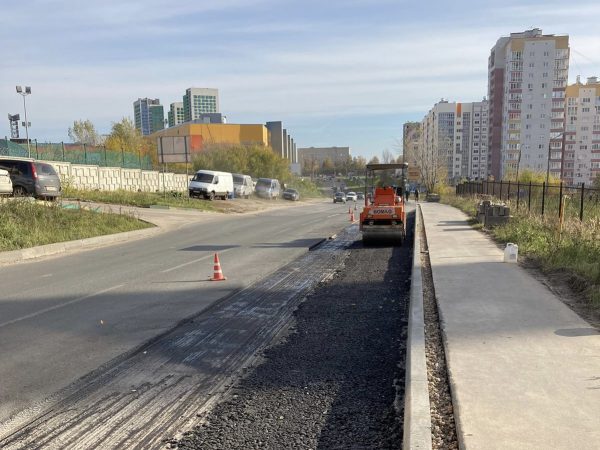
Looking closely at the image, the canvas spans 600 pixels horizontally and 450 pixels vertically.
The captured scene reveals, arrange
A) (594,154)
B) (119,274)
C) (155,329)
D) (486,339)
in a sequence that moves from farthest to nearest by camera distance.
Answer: (594,154) < (119,274) < (155,329) < (486,339)

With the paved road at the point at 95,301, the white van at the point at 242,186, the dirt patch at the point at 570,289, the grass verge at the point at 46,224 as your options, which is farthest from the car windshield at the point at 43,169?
the white van at the point at 242,186

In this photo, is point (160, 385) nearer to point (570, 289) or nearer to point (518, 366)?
point (518, 366)

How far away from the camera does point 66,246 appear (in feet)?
46.1

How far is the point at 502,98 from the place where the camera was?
370 feet

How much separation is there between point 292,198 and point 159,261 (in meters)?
46.5

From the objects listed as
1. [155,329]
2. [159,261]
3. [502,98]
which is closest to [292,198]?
[159,261]

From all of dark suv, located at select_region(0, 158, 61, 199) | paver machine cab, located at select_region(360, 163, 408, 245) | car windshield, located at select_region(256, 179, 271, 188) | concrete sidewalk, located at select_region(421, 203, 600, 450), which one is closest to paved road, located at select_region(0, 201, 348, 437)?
paver machine cab, located at select_region(360, 163, 408, 245)

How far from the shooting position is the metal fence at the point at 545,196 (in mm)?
13985

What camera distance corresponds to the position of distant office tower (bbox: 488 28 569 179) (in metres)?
102

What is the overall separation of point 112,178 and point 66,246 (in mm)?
22290

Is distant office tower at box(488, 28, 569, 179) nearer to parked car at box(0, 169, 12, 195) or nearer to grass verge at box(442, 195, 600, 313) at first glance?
grass verge at box(442, 195, 600, 313)

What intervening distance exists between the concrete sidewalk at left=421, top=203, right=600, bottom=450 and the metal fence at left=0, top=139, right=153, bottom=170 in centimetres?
2920

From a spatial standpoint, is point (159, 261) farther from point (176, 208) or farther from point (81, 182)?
point (81, 182)

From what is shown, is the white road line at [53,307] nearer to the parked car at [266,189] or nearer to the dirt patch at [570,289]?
the dirt patch at [570,289]
